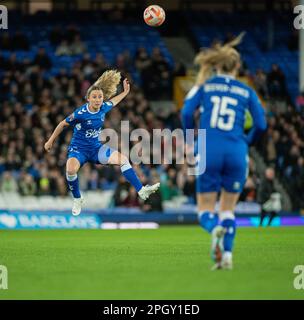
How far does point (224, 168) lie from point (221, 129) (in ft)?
1.46

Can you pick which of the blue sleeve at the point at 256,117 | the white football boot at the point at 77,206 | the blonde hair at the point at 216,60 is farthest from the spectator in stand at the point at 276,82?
the blonde hair at the point at 216,60

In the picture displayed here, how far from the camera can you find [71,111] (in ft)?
89.3

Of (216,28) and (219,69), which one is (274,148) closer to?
(216,28)

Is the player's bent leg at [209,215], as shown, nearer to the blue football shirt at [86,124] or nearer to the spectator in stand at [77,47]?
the blue football shirt at [86,124]

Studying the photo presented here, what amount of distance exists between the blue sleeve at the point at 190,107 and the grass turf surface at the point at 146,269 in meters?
1.74

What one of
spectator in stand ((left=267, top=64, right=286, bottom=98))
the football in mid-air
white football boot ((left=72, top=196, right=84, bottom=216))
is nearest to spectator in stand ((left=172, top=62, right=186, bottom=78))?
spectator in stand ((left=267, top=64, right=286, bottom=98))

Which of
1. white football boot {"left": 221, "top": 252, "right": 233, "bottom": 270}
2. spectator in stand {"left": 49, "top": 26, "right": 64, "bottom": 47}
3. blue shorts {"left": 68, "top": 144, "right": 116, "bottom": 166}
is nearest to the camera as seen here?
white football boot {"left": 221, "top": 252, "right": 233, "bottom": 270}

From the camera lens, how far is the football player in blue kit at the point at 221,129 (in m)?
10.7

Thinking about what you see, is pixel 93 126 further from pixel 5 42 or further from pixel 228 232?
pixel 5 42

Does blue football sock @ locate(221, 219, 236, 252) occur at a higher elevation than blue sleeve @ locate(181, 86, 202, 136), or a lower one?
lower

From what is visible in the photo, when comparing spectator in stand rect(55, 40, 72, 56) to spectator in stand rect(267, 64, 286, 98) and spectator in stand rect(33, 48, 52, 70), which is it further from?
spectator in stand rect(267, 64, 286, 98)

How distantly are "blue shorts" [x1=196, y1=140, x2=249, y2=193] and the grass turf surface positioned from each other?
102 cm

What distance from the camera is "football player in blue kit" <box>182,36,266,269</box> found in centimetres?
1071

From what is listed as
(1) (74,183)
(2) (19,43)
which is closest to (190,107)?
(1) (74,183)
